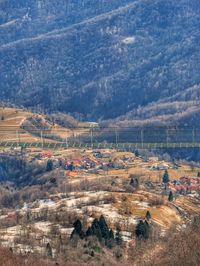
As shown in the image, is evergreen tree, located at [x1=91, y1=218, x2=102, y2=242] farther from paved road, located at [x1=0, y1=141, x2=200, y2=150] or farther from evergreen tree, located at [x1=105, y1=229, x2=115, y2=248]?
paved road, located at [x1=0, y1=141, x2=200, y2=150]

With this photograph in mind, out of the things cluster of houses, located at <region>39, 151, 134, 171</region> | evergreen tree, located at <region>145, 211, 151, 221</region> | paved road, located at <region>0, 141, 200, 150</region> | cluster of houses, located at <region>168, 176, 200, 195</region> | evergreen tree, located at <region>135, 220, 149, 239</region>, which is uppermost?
paved road, located at <region>0, 141, 200, 150</region>

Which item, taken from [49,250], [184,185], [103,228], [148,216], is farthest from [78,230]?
[184,185]

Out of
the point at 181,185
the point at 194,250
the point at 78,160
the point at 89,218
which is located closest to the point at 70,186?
the point at 181,185

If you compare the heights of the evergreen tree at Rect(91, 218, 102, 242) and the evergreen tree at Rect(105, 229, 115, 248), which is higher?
the evergreen tree at Rect(91, 218, 102, 242)

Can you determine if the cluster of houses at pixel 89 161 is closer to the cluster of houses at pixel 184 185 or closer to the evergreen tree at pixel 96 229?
the cluster of houses at pixel 184 185

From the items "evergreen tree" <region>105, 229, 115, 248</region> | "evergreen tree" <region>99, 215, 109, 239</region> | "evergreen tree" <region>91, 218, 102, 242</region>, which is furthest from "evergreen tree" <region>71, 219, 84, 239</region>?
"evergreen tree" <region>105, 229, 115, 248</region>

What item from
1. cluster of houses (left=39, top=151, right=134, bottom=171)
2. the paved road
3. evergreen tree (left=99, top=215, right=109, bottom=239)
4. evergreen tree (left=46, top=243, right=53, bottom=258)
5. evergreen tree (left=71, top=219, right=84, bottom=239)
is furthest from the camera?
the paved road

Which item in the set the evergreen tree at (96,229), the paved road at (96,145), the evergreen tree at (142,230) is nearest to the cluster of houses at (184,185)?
the evergreen tree at (142,230)

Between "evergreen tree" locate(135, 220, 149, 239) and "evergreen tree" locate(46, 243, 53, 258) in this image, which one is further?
"evergreen tree" locate(135, 220, 149, 239)
